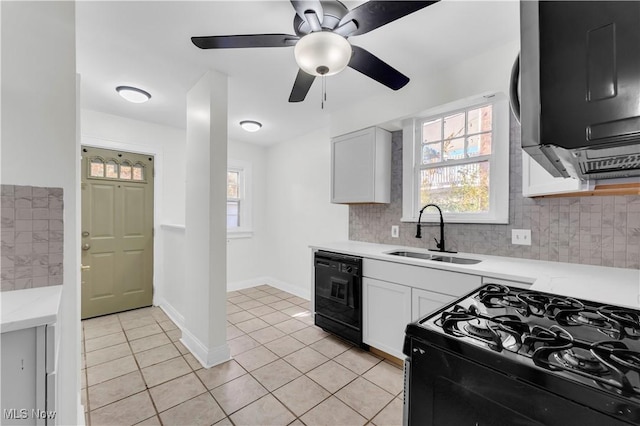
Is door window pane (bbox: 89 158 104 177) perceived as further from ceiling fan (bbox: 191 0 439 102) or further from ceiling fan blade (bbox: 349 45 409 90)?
ceiling fan blade (bbox: 349 45 409 90)

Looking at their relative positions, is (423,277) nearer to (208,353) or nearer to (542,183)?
(542,183)

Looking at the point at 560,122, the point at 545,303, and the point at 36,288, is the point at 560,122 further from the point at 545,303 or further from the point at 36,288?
the point at 36,288

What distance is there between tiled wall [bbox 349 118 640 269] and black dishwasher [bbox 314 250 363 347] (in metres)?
0.79

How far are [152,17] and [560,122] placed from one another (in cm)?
222

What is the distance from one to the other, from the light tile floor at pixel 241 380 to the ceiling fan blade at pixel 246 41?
226 cm

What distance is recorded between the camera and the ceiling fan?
1.29 metres

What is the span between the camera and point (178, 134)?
400cm

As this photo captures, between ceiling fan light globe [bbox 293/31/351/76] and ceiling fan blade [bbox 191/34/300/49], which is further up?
ceiling fan blade [bbox 191/34/300/49]

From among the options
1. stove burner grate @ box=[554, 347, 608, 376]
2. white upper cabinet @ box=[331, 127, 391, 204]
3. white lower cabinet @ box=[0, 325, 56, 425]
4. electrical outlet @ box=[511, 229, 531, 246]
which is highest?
white upper cabinet @ box=[331, 127, 391, 204]

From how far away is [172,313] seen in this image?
3344 mm

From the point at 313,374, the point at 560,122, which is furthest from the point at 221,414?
the point at 560,122

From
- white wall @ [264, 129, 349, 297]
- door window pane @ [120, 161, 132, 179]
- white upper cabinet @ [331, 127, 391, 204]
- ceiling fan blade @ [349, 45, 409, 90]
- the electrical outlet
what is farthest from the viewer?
white wall @ [264, 129, 349, 297]

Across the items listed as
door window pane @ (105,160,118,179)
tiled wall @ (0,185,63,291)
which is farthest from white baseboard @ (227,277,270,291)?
tiled wall @ (0,185,63,291)

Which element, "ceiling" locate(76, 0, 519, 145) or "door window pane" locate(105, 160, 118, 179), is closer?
"ceiling" locate(76, 0, 519, 145)
